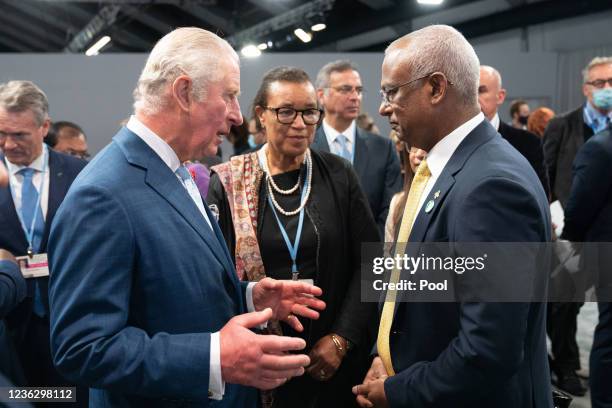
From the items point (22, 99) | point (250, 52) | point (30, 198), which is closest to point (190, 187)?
point (30, 198)

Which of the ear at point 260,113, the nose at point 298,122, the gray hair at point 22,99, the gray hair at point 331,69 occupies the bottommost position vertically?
the nose at point 298,122

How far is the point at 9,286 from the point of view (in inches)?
69.1

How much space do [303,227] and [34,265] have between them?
3.68 feet

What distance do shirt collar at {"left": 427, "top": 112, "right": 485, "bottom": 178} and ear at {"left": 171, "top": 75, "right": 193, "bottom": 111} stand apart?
0.64 meters

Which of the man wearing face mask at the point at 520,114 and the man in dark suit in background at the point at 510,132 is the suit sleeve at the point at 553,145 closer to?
the man in dark suit in background at the point at 510,132

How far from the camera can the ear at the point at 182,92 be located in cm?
134

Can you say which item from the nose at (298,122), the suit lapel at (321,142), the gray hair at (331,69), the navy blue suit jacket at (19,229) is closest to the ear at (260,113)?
the nose at (298,122)

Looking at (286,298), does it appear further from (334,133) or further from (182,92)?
(334,133)

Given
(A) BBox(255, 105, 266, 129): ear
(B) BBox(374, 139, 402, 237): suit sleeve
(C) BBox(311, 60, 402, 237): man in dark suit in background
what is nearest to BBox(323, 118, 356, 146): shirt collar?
(C) BBox(311, 60, 402, 237): man in dark suit in background

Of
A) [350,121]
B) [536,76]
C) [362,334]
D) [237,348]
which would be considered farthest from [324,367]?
[536,76]

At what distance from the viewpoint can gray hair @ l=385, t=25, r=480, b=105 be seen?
147cm

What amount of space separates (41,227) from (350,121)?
1.94 metres

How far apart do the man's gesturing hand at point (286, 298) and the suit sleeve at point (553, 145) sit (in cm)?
340

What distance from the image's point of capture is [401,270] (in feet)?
5.01
